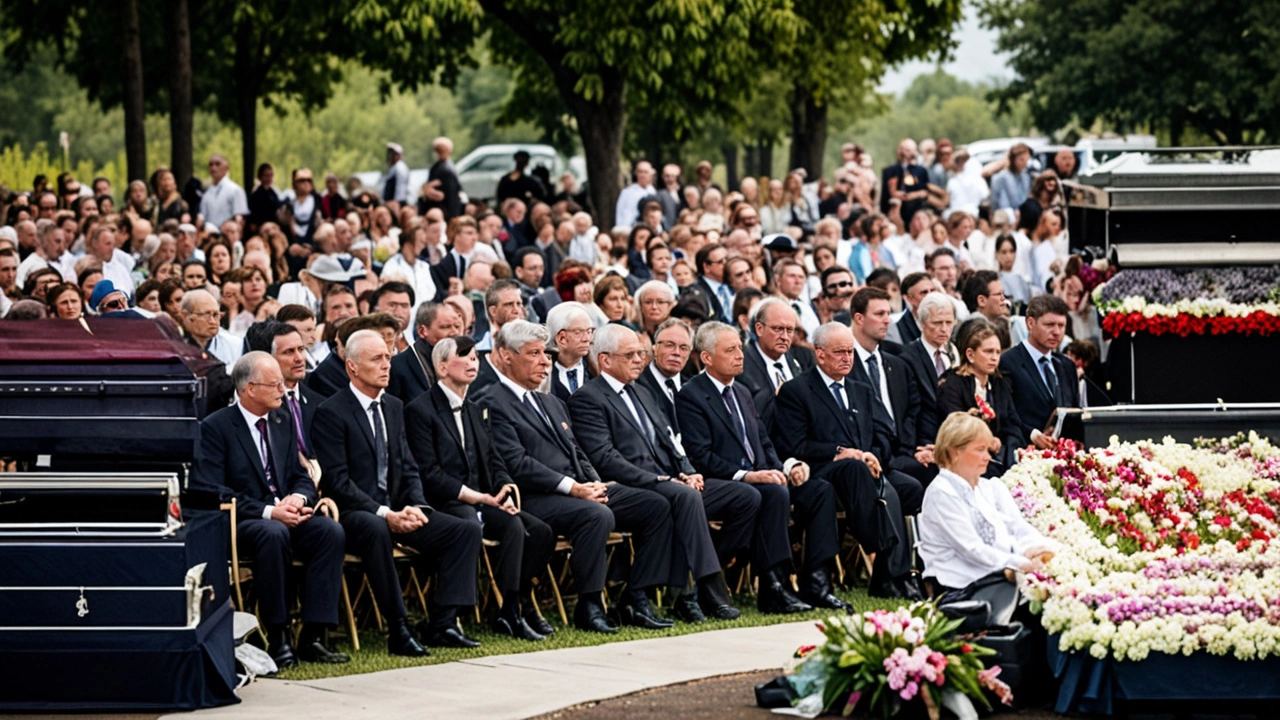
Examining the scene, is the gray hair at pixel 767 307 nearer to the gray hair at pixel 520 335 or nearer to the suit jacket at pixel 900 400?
the suit jacket at pixel 900 400

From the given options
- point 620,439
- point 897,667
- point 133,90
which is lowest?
point 897,667

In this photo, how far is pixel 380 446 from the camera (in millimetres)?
12688

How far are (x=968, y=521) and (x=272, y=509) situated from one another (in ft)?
13.0

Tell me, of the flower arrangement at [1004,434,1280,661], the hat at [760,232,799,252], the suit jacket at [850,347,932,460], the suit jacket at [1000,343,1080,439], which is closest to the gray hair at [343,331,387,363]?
the flower arrangement at [1004,434,1280,661]

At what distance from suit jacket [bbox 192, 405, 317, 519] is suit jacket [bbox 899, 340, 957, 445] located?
201 inches

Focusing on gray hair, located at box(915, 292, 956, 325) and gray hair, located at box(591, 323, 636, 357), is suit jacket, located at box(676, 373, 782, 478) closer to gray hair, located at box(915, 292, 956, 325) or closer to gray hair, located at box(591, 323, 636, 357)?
gray hair, located at box(591, 323, 636, 357)

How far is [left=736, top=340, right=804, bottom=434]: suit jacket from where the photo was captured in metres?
14.9

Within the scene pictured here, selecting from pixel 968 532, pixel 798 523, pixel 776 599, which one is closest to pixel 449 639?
pixel 776 599

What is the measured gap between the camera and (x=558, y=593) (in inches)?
520

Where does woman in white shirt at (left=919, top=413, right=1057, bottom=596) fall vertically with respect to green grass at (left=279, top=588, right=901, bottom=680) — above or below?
above

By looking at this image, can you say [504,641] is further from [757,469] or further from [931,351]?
[931,351]

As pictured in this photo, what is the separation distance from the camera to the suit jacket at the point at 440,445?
513 inches

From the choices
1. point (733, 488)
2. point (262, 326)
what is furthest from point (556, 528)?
point (262, 326)

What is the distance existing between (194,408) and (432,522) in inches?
83.4
